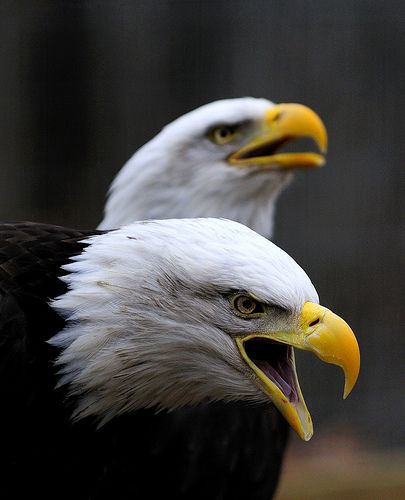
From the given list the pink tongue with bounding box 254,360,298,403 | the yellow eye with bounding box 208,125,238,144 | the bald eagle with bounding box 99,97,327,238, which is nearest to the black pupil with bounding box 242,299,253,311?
the pink tongue with bounding box 254,360,298,403

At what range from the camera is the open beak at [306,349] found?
1.63 m

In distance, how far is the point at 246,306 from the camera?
1.67m

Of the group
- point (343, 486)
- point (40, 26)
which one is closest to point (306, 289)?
point (343, 486)

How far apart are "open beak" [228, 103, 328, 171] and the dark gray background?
1296 millimetres

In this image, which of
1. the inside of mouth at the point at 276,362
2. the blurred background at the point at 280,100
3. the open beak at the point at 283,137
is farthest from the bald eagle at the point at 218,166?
the blurred background at the point at 280,100

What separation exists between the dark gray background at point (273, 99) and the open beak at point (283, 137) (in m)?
1.30

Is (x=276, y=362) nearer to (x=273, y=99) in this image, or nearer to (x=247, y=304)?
(x=247, y=304)

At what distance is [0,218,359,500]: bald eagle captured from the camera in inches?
64.8

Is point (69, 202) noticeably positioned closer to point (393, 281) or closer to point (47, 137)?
point (47, 137)

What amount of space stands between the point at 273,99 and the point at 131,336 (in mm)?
2830

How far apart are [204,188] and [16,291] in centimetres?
128

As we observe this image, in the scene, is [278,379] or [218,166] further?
[218,166]

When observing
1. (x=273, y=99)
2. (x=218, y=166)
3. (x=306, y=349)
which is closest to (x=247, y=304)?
(x=306, y=349)

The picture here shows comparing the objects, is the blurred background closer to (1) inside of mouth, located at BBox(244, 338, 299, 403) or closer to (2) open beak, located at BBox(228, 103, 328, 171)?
(2) open beak, located at BBox(228, 103, 328, 171)
